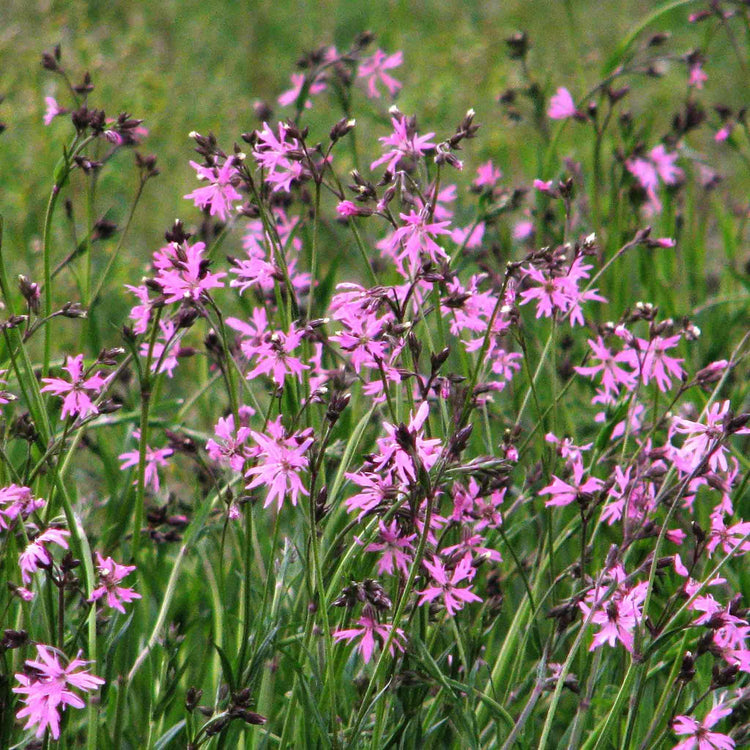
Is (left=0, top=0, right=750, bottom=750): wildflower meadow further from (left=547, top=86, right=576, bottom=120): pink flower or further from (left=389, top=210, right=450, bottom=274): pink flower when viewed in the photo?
(left=547, top=86, right=576, bottom=120): pink flower

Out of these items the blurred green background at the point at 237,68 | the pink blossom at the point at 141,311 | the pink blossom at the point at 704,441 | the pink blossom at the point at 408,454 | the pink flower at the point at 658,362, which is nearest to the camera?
the pink blossom at the point at 408,454

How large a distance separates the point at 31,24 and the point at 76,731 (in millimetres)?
5881

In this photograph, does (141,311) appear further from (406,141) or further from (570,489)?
(570,489)

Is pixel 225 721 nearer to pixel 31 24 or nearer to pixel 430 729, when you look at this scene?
pixel 430 729

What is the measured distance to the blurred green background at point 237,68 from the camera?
5.25 m

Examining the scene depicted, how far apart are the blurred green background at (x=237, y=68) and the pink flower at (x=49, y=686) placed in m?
2.67

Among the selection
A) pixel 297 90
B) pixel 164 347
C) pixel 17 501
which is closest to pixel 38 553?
pixel 17 501

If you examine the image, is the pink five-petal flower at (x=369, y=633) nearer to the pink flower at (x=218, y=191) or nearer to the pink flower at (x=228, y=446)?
the pink flower at (x=228, y=446)

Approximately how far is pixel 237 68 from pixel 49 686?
6238mm

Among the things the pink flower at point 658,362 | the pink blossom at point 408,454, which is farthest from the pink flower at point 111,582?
the pink flower at point 658,362

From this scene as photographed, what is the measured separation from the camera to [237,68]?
24.0 feet

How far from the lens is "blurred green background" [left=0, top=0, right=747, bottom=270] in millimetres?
5254

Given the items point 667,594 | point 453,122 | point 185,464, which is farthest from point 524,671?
point 453,122

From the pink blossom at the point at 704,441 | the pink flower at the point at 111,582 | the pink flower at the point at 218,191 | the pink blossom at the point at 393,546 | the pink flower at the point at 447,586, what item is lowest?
the pink flower at the point at 111,582
